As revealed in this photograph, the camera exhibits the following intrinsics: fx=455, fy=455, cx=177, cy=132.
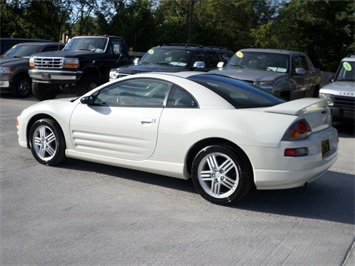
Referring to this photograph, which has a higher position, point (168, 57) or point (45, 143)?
point (168, 57)

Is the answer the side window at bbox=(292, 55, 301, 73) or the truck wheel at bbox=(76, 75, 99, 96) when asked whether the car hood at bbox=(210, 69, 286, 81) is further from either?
the truck wheel at bbox=(76, 75, 99, 96)

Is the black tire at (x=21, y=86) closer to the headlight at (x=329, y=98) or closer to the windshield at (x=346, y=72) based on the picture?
the headlight at (x=329, y=98)

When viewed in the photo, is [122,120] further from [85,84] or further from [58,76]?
[85,84]

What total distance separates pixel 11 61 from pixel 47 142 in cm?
857

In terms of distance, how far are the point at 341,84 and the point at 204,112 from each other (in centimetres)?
615

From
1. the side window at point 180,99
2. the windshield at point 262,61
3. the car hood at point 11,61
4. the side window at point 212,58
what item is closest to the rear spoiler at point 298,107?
the side window at point 180,99

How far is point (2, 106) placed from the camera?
1202cm

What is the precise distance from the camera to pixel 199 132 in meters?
4.94

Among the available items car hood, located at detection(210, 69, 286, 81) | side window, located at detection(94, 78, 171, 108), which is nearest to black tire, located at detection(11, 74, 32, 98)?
car hood, located at detection(210, 69, 286, 81)

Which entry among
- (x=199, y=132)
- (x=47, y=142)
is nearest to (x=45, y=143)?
(x=47, y=142)

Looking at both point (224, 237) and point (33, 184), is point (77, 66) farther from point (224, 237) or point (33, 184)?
point (224, 237)

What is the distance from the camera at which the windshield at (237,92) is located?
5.18 m

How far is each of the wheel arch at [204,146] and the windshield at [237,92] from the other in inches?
18.0

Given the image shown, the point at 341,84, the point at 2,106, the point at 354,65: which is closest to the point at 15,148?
the point at 2,106
